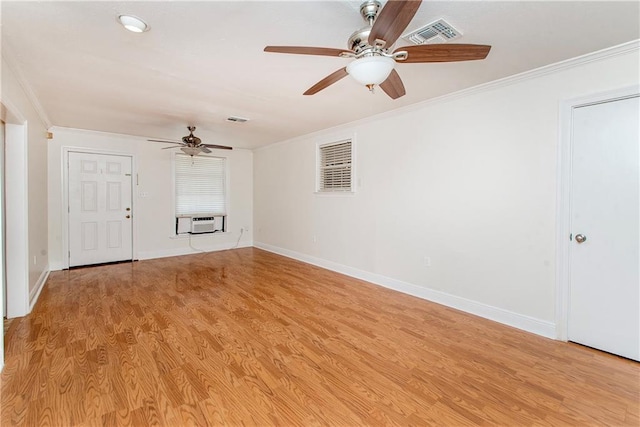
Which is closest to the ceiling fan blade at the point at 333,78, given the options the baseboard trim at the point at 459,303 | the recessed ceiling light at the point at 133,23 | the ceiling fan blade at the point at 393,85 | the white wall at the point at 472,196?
the ceiling fan blade at the point at 393,85

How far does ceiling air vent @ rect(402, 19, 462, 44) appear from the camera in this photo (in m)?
2.05

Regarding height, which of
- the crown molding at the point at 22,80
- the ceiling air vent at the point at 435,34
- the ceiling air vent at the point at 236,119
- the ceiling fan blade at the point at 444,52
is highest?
the ceiling air vent at the point at 236,119

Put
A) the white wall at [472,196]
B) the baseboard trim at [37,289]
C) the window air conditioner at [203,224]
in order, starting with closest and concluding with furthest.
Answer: the white wall at [472,196]
the baseboard trim at [37,289]
the window air conditioner at [203,224]

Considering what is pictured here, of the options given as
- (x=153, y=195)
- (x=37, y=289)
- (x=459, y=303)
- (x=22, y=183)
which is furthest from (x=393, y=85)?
Result: (x=153, y=195)

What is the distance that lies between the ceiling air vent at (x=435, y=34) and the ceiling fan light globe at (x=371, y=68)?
556mm

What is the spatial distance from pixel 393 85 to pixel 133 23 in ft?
6.09

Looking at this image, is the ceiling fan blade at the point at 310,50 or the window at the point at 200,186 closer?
the ceiling fan blade at the point at 310,50

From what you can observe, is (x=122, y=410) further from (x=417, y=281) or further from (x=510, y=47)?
(x=510, y=47)

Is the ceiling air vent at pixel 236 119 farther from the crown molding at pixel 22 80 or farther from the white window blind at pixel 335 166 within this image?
the crown molding at pixel 22 80

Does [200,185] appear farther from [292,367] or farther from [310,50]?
[310,50]

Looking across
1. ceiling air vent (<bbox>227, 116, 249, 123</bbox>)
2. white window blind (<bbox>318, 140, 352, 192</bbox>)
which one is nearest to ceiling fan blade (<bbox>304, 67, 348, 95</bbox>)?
ceiling air vent (<bbox>227, 116, 249, 123</bbox>)

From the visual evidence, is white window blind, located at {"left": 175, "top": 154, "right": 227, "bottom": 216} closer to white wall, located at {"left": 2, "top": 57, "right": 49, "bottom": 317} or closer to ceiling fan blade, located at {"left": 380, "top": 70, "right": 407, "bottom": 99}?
white wall, located at {"left": 2, "top": 57, "right": 49, "bottom": 317}

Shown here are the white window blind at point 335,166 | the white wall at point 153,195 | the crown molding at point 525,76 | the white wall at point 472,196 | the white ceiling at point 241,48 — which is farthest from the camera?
the white wall at point 153,195

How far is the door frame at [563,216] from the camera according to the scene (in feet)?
8.80
